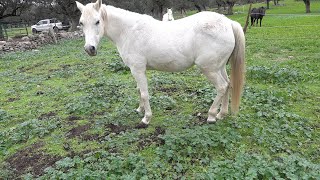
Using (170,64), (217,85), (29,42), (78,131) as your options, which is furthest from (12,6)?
(217,85)

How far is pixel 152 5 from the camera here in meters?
38.0

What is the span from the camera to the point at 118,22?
4.75m

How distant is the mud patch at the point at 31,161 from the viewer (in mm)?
4027

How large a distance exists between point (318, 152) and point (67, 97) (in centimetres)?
546

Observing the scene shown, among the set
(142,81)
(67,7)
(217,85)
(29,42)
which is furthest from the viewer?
(67,7)

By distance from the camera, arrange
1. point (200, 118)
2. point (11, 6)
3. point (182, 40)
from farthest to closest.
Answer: point (11, 6)
point (200, 118)
point (182, 40)

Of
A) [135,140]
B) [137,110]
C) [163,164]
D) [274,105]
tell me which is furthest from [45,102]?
[274,105]

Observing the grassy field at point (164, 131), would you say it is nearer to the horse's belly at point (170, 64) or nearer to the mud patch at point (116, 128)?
the mud patch at point (116, 128)

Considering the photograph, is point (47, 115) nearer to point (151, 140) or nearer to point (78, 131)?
point (78, 131)

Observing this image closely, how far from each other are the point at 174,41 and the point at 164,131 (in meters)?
1.52

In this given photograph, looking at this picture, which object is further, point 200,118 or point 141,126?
point 200,118

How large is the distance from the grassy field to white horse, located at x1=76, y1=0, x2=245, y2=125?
0.75 meters

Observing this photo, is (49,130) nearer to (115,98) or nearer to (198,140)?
(115,98)

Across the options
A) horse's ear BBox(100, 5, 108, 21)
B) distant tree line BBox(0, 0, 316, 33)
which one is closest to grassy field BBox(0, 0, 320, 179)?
horse's ear BBox(100, 5, 108, 21)
